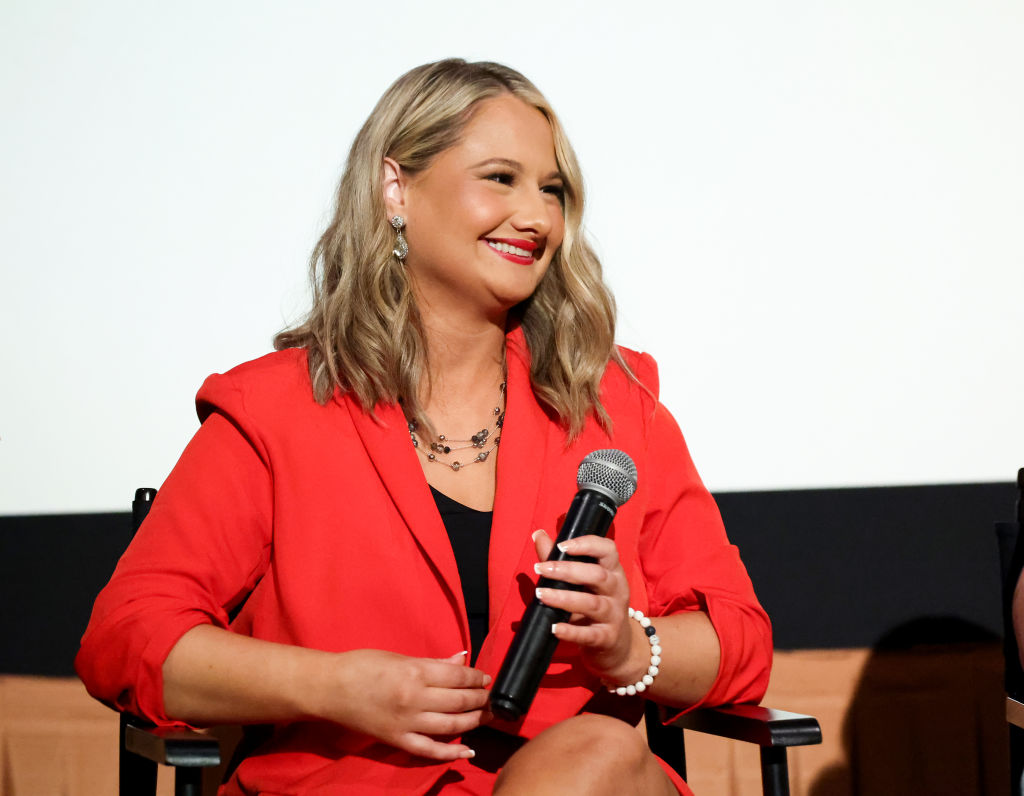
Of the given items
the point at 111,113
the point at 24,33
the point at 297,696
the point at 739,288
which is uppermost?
the point at 24,33

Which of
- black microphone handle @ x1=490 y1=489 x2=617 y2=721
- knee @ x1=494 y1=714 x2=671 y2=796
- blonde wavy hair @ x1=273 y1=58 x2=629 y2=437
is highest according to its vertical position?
blonde wavy hair @ x1=273 y1=58 x2=629 y2=437

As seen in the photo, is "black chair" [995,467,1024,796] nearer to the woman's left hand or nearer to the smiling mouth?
the woman's left hand

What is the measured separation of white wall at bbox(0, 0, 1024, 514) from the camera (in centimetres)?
203

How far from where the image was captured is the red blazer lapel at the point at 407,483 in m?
1.38

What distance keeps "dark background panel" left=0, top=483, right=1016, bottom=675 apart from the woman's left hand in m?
0.88

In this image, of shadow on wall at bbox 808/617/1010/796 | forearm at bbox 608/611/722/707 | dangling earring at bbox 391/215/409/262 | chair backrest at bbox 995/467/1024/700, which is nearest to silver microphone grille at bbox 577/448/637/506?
forearm at bbox 608/611/722/707

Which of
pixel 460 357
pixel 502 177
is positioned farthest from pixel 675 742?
pixel 502 177

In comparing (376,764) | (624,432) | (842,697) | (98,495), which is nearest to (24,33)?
(98,495)

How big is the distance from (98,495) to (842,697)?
1.55 metres

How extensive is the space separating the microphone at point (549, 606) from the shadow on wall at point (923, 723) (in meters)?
1.25

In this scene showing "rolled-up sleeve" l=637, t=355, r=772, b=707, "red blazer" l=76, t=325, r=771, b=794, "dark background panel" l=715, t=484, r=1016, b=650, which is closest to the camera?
"red blazer" l=76, t=325, r=771, b=794

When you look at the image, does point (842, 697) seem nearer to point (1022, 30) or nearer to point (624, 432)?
point (624, 432)

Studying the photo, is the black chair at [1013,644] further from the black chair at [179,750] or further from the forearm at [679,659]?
the black chair at [179,750]

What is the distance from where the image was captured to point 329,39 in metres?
2.07
